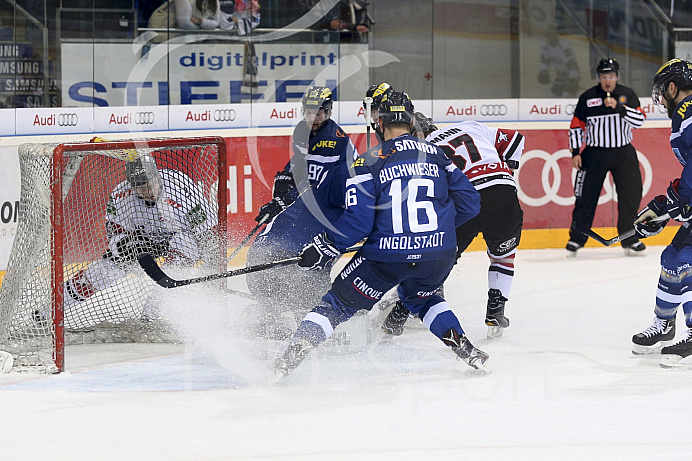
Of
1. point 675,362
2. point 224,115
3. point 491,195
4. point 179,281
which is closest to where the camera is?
point 179,281

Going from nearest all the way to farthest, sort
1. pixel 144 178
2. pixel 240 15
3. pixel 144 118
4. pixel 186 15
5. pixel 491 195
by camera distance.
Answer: pixel 144 178, pixel 491 195, pixel 144 118, pixel 186 15, pixel 240 15

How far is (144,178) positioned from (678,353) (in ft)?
7.55

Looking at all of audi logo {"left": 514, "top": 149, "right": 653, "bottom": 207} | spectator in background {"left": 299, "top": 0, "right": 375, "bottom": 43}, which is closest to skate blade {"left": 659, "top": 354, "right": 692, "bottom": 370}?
audi logo {"left": 514, "top": 149, "right": 653, "bottom": 207}

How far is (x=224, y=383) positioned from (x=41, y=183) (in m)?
1.05

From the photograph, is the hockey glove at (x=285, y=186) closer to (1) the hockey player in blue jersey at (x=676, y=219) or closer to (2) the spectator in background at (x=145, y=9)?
(1) the hockey player in blue jersey at (x=676, y=219)

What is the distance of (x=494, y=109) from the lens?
7512 millimetres

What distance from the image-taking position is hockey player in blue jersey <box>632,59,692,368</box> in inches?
166

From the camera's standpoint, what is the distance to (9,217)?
581 centimetres

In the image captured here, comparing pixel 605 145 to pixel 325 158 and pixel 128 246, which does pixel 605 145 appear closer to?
pixel 325 158

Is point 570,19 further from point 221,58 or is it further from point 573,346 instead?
point 573,346

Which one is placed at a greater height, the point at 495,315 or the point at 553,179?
the point at 553,179

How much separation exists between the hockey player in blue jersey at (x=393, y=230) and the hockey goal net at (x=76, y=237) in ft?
3.07

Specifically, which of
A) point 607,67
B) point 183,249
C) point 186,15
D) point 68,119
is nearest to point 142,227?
point 183,249

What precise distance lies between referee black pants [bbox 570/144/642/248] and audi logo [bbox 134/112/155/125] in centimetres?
283
